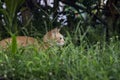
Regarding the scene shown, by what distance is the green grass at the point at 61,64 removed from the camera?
2.76 metres

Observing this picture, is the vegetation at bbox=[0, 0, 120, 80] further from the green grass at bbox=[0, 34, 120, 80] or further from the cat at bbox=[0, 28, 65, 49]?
the cat at bbox=[0, 28, 65, 49]

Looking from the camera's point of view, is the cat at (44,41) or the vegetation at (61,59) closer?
the vegetation at (61,59)

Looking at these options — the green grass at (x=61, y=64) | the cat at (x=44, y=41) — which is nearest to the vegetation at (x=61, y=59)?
the green grass at (x=61, y=64)

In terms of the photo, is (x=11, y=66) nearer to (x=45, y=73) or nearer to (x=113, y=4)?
(x=45, y=73)

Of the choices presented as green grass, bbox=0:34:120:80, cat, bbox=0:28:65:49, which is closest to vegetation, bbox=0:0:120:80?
green grass, bbox=0:34:120:80

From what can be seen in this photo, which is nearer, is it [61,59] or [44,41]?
[61,59]

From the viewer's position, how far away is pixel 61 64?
298 centimetres

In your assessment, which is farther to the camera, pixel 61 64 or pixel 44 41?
pixel 44 41

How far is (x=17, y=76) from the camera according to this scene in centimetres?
294

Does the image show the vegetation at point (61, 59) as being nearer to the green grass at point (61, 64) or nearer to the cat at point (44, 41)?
the green grass at point (61, 64)

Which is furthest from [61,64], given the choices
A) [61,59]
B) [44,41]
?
[44,41]

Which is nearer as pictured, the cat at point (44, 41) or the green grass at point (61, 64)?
the green grass at point (61, 64)

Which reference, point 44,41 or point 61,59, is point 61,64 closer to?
point 61,59

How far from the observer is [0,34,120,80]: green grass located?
109 inches
